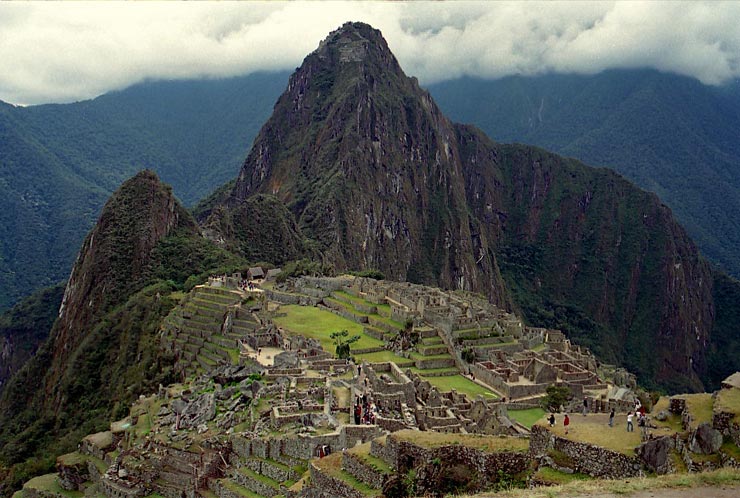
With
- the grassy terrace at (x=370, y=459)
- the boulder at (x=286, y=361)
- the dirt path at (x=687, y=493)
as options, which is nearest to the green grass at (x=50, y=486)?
the boulder at (x=286, y=361)


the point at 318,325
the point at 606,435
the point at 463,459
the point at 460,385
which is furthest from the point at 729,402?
the point at 318,325

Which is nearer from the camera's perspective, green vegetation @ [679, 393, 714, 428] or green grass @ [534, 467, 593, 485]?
green grass @ [534, 467, 593, 485]

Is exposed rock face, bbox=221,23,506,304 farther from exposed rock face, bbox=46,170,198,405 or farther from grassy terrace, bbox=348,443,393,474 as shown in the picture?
grassy terrace, bbox=348,443,393,474

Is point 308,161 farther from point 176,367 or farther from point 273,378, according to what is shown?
point 273,378

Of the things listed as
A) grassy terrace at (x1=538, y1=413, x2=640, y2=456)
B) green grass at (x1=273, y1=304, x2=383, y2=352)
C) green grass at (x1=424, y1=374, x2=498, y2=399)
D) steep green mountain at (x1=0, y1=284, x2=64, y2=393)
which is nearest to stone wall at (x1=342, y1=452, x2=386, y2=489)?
grassy terrace at (x1=538, y1=413, x2=640, y2=456)

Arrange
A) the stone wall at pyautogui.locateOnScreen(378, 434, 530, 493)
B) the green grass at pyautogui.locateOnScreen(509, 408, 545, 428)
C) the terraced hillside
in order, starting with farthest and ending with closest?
the terraced hillside < the green grass at pyautogui.locateOnScreen(509, 408, 545, 428) < the stone wall at pyautogui.locateOnScreen(378, 434, 530, 493)

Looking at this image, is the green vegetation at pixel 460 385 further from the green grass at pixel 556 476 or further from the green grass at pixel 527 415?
the green grass at pixel 556 476

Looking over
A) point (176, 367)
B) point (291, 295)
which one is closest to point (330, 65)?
point (291, 295)

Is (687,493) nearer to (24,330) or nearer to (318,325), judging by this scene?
(318,325)
